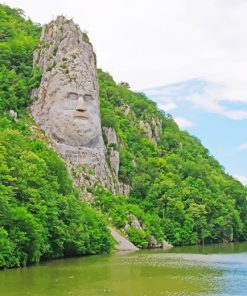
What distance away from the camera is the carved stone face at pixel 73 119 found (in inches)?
3565

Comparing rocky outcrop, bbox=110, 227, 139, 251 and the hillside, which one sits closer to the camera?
the hillside

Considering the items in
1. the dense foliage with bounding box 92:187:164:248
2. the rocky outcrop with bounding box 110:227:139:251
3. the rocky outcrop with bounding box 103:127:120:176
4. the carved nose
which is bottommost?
the rocky outcrop with bounding box 110:227:139:251

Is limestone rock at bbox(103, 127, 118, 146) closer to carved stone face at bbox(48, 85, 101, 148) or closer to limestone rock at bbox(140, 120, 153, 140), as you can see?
carved stone face at bbox(48, 85, 101, 148)

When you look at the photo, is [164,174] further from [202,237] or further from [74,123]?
[74,123]

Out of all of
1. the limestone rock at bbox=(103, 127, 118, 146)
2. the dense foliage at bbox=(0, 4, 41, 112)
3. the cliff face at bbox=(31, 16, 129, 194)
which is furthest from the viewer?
the limestone rock at bbox=(103, 127, 118, 146)

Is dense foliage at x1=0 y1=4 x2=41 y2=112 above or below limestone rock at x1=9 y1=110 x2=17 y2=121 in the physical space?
above

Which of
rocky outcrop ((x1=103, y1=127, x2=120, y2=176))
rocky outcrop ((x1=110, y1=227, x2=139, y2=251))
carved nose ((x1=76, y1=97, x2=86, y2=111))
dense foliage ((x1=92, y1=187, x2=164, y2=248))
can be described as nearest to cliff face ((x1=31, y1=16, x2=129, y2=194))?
carved nose ((x1=76, y1=97, x2=86, y2=111))

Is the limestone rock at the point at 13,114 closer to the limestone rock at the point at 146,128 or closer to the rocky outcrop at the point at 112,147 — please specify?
the rocky outcrop at the point at 112,147

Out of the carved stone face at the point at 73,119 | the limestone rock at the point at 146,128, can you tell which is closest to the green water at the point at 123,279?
the carved stone face at the point at 73,119

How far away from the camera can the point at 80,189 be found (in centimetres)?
8531

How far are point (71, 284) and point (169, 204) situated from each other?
73185mm

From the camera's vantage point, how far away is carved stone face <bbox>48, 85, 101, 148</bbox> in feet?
297

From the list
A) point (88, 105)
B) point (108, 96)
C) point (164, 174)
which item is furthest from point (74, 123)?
point (108, 96)

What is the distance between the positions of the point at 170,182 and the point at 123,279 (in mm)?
73944
